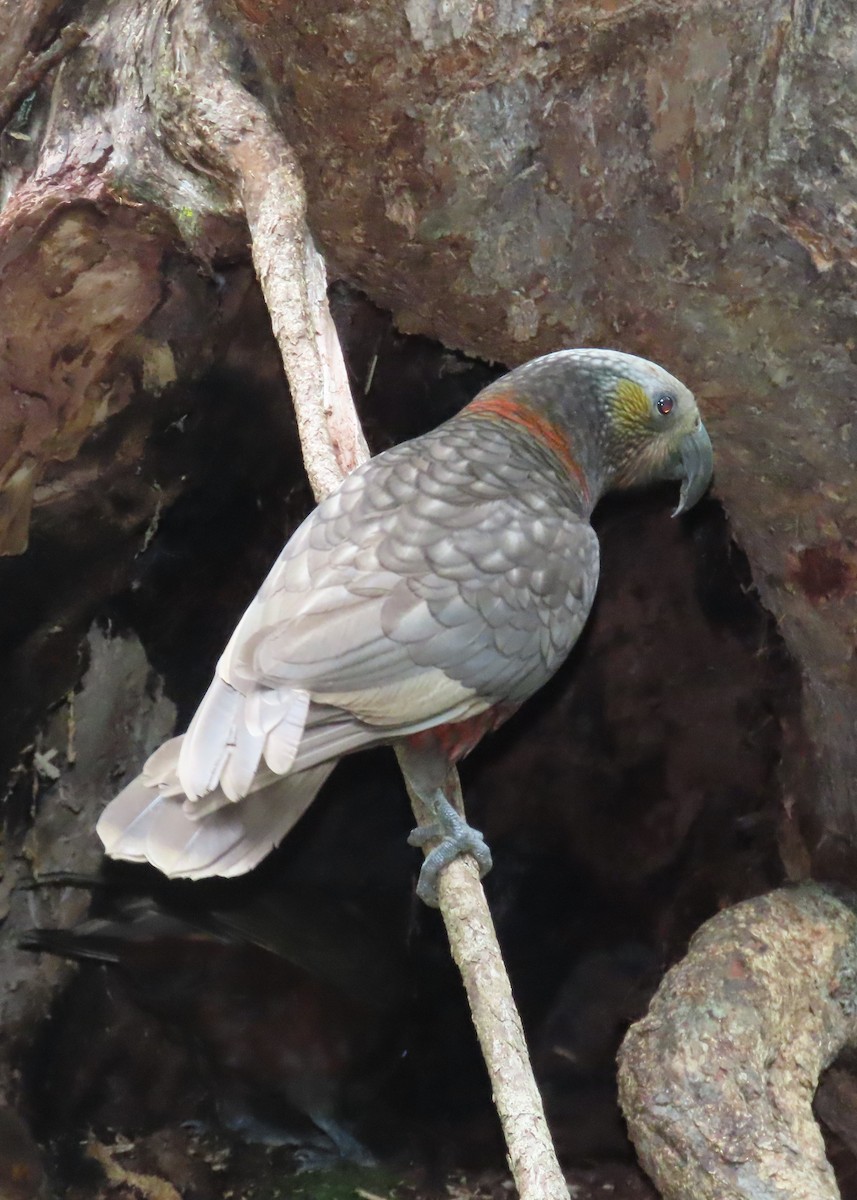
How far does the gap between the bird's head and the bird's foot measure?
0.81m

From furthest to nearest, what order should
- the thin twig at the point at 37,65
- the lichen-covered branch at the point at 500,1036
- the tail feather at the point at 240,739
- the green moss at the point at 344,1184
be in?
the green moss at the point at 344,1184
the thin twig at the point at 37,65
the tail feather at the point at 240,739
the lichen-covered branch at the point at 500,1036

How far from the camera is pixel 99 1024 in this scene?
2.96m

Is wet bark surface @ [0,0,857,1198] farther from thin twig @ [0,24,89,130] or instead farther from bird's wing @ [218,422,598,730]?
bird's wing @ [218,422,598,730]

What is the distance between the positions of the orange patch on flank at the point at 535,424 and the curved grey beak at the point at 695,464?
0.24 m

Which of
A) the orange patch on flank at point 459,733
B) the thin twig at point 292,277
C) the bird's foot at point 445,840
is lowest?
the bird's foot at point 445,840

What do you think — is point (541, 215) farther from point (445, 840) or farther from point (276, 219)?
point (445, 840)

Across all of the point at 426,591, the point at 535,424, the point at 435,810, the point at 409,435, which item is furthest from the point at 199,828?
the point at 409,435

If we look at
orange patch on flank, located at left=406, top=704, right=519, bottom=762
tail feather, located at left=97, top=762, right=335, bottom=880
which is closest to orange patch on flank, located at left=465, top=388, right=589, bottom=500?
orange patch on flank, located at left=406, top=704, right=519, bottom=762

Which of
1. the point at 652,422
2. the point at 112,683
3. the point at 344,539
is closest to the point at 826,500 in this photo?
the point at 652,422

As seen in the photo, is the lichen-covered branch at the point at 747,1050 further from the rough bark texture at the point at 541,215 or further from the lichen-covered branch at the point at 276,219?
the lichen-covered branch at the point at 276,219

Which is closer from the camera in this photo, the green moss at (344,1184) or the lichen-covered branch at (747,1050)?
the lichen-covered branch at (747,1050)

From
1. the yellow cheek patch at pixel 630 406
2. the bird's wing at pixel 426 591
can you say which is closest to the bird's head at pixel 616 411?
the yellow cheek patch at pixel 630 406

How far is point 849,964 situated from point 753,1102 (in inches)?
22.5

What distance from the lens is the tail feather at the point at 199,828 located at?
6.20 ft
